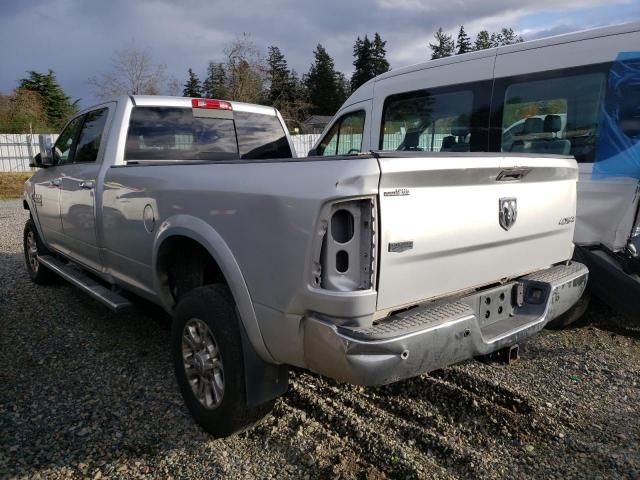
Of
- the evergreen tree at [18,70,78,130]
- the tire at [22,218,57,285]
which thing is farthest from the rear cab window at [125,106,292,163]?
the evergreen tree at [18,70,78,130]

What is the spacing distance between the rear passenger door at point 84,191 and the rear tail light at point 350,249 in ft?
9.04

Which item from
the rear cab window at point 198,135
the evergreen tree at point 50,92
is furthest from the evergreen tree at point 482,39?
the rear cab window at point 198,135

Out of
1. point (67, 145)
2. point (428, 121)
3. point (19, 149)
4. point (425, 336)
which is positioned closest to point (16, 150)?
point (19, 149)

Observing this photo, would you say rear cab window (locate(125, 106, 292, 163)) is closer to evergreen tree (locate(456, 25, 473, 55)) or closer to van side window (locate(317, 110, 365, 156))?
van side window (locate(317, 110, 365, 156))

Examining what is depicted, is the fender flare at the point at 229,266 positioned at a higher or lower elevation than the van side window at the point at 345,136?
lower

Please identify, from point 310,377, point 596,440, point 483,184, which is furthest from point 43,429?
point 596,440

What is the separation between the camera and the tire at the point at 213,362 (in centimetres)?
263

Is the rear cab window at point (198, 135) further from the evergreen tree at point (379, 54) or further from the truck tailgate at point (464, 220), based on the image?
the evergreen tree at point (379, 54)

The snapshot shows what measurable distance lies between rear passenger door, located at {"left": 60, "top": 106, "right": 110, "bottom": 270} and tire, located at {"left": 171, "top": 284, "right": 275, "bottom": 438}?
1.75m

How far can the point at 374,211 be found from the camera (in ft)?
7.02

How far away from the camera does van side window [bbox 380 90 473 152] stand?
5.48 metres

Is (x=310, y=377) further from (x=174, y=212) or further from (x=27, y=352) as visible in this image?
(x=27, y=352)

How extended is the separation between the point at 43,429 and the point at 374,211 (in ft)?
7.89

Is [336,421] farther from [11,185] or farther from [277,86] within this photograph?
[277,86]
